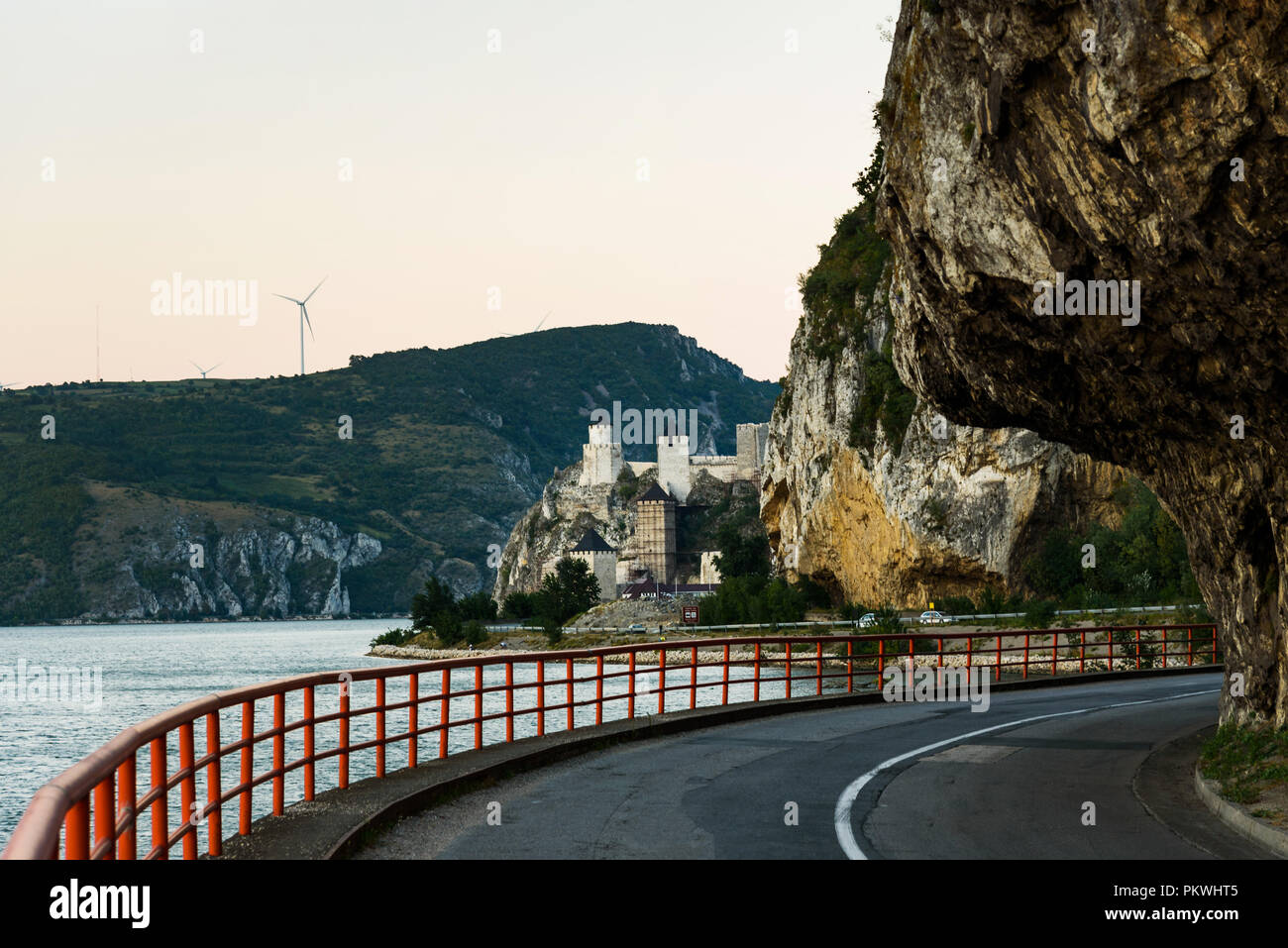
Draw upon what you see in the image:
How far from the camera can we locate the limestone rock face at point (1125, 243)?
12.0 meters

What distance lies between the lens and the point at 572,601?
6171 inches

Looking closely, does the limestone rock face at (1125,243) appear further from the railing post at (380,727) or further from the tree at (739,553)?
the tree at (739,553)

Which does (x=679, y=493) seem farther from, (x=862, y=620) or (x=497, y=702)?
(x=497, y=702)

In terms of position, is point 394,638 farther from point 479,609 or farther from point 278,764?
point 278,764

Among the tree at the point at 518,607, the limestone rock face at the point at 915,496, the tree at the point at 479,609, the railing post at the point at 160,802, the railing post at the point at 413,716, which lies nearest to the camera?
the railing post at the point at 160,802

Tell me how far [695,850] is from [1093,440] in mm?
12499

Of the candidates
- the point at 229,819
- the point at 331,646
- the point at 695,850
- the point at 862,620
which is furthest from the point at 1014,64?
the point at 331,646

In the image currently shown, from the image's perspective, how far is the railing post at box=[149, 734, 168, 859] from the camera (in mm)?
8508

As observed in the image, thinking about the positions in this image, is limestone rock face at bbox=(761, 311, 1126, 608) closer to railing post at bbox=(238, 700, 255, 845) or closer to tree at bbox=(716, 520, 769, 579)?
tree at bbox=(716, 520, 769, 579)

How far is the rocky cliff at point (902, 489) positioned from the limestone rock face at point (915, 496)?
78 millimetres

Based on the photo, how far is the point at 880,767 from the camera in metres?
18.2

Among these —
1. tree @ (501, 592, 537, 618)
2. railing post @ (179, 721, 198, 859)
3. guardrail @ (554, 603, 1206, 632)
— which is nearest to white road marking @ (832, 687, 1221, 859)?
railing post @ (179, 721, 198, 859)

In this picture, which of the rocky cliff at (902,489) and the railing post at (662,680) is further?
the rocky cliff at (902,489)

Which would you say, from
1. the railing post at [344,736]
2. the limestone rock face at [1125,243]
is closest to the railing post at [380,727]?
the railing post at [344,736]
